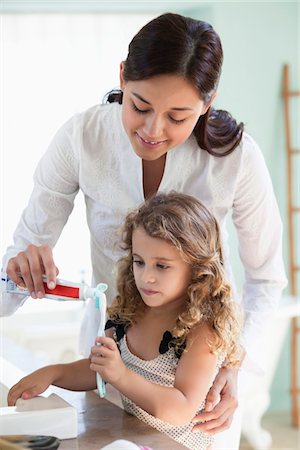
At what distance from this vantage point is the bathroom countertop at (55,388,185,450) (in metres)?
1.55

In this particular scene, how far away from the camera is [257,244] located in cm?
218

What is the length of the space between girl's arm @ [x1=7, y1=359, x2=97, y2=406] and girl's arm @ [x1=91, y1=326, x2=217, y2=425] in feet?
0.54

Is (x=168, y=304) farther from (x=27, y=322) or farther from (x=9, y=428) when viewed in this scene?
(x=27, y=322)

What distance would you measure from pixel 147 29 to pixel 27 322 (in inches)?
118

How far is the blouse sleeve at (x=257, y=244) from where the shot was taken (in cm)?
209

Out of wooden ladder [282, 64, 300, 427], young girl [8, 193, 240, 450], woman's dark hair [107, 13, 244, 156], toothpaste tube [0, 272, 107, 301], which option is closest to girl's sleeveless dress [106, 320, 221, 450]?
young girl [8, 193, 240, 450]

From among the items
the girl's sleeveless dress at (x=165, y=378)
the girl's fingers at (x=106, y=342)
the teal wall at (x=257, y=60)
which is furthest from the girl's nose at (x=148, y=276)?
the teal wall at (x=257, y=60)

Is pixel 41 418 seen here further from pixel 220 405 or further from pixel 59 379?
pixel 220 405

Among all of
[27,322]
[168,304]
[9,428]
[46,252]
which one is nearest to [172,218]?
[168,304]

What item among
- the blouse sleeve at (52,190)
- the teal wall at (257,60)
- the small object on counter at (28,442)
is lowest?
the small object on counter at (28,442)

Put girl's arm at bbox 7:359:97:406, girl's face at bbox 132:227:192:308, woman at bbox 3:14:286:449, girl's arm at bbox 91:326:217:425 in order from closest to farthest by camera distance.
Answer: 1. girl's arm at bbox 91:326:217:425
2. girl's arm at bbox 7:359:97:406
3. girl's face at bbox 132:227:192:308
4. woman at bbox 3:14:286:449

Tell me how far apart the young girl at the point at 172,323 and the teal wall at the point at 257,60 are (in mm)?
2898

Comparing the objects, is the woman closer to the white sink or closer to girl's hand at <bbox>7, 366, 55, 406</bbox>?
girl's hand at <bbox>7, 366, 55, 406</bbox>

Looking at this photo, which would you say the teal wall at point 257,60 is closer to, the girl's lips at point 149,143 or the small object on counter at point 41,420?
the girl's lips at point 149,143
